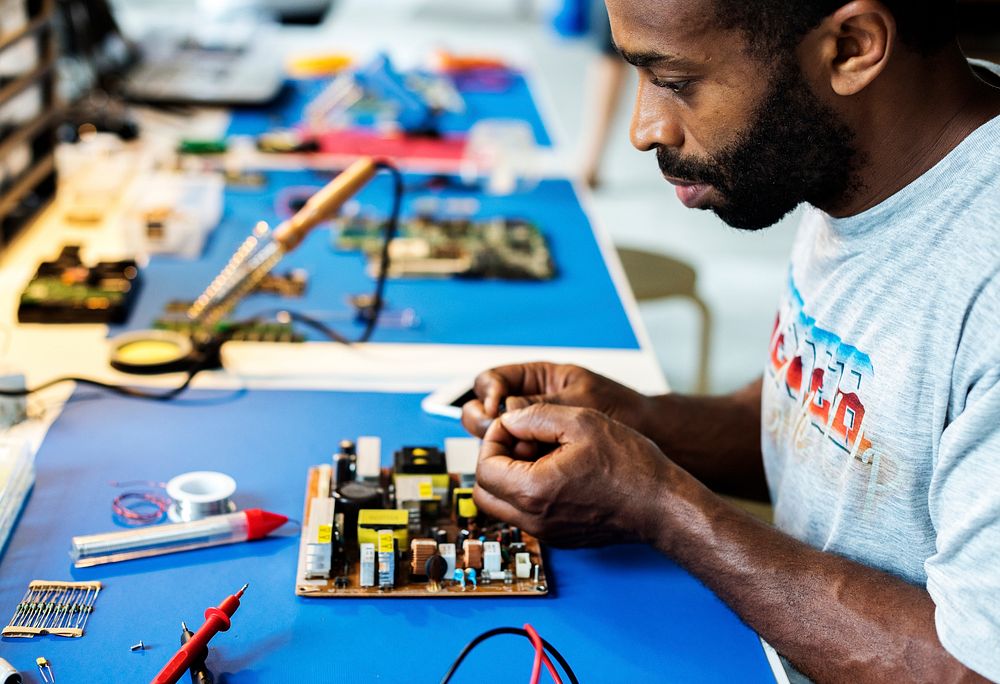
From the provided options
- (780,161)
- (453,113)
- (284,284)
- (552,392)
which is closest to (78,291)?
(284,284)

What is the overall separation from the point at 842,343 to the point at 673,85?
34 centimetres

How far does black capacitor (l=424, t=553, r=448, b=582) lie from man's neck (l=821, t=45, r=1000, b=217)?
24.7 inches

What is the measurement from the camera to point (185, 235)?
199 centimetres

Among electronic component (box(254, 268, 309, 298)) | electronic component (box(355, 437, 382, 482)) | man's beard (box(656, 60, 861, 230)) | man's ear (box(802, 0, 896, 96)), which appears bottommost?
electronic component (box(355, 437, 382, 482))

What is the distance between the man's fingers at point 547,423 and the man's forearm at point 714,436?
0.90 feet

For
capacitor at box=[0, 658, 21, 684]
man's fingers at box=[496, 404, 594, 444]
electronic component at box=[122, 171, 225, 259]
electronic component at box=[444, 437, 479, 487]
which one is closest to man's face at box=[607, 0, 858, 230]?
man's fingers at box=[496, 404, 594, 444]

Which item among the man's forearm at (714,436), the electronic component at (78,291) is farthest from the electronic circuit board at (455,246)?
the man's forearm at (714,436)

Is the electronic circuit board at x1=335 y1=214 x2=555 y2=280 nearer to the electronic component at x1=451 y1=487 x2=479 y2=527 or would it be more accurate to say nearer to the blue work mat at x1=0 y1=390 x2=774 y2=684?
the blue work mat at x1=0 y1=390 x2=774 y2=684

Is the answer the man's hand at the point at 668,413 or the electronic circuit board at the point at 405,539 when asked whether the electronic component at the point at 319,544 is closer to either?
the electronic circuit board at the point at 405,539

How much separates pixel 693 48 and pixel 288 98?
6.64 ft

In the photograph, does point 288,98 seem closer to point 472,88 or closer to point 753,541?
point 472,88

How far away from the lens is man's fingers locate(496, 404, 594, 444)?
1229mm

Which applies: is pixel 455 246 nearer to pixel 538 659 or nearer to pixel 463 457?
pixel 463 457

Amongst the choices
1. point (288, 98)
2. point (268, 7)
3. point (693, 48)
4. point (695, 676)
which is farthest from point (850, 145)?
point (268, 7)
